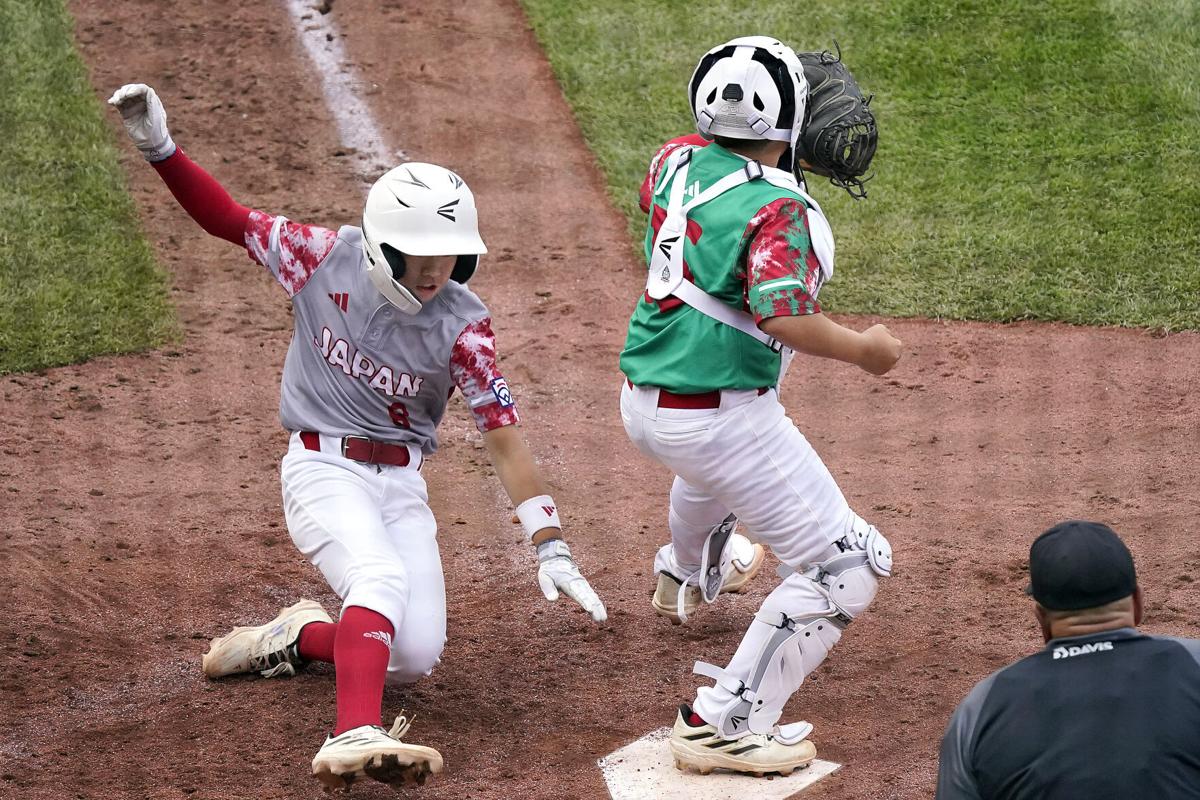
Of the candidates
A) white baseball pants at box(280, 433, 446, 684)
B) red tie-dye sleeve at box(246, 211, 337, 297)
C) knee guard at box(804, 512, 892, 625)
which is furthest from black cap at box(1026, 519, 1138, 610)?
red tie-dye sleeve at box(246, 211, 337, 297)

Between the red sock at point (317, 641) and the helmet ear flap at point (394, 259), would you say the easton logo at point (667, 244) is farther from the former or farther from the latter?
the red sock at point (317, 641)

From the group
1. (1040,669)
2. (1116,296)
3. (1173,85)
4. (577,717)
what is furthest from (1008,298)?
(1040,669)

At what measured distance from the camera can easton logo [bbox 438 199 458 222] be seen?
374 cm

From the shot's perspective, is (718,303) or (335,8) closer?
(718,303)

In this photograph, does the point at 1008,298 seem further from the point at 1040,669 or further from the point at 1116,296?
the point at 1040,669

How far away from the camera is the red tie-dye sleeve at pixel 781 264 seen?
3.39m

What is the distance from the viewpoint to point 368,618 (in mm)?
3707

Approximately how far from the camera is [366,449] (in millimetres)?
4039

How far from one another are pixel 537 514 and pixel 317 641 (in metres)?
0.87

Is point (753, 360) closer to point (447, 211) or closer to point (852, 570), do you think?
point (852, 570)

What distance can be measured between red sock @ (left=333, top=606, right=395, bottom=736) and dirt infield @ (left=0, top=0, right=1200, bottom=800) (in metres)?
0.26

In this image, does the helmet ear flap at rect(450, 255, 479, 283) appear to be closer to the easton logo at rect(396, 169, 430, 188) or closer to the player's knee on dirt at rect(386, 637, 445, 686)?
the easton logo at rect(396, 169, 430, 188)

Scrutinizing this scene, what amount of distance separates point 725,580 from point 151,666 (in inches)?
72.3

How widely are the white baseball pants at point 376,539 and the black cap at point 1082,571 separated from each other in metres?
1.89
